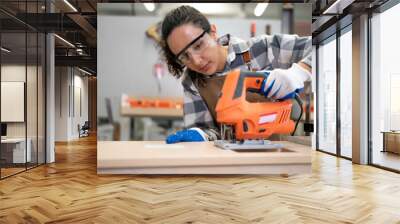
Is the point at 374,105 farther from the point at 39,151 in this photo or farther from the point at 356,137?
the point at 39,151

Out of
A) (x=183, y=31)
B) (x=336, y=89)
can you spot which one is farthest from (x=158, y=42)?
(x=336, y=89)

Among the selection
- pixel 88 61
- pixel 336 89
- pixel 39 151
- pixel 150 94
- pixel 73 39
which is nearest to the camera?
pixel 150 94

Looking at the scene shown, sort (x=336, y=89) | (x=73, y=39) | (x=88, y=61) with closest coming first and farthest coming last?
(x=336, y=89), (x=73, y=39), (x=88, y=61)

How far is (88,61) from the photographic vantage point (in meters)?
9.02

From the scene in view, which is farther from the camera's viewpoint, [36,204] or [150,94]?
[150,94]

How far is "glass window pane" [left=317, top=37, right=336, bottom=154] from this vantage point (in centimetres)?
698

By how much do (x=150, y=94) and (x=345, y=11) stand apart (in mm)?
3174

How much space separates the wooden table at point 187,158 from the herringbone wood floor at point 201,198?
20 cm

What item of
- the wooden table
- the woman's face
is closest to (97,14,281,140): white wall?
the woman's face

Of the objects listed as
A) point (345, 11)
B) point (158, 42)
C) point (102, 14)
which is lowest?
point (158, 42)

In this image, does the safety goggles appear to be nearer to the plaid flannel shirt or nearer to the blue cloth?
the plaid flannel shirt

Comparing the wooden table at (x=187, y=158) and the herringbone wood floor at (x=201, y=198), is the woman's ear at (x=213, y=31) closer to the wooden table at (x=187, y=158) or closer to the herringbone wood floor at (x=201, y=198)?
the wooden table at (x=187, y=158)

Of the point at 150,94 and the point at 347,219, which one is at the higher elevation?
the point at 150,94

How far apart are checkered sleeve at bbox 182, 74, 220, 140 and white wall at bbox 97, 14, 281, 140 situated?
84mm
